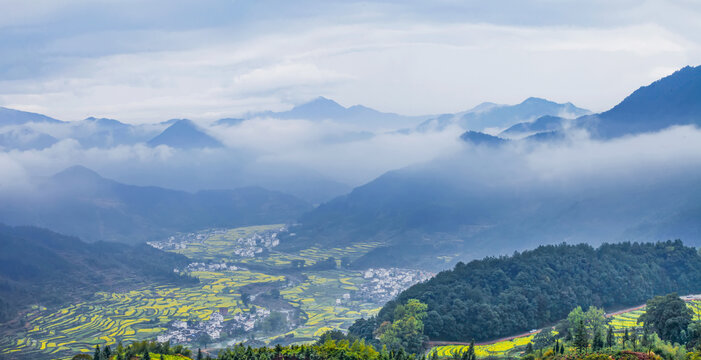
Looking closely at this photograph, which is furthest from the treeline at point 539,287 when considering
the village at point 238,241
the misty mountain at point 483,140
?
the misty mountain at point 483,140

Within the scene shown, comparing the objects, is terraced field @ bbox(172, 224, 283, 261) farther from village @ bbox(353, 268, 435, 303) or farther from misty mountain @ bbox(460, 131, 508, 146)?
misty mountain @ bbox(460, 131, 508, 146)

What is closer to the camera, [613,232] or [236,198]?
[613,232]

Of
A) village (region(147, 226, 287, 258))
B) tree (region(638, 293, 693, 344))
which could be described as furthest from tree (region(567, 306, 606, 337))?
village (region(147, 226, 287, 258))

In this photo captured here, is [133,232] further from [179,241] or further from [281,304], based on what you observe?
[281,304]

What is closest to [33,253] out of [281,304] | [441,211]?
[281,304]

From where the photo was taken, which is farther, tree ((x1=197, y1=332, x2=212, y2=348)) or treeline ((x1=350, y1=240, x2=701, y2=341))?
tree ((x1=197, y1=332, x2=212, y2=348))

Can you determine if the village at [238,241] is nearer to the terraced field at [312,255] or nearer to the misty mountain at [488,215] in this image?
the terraced field at [312,255]
